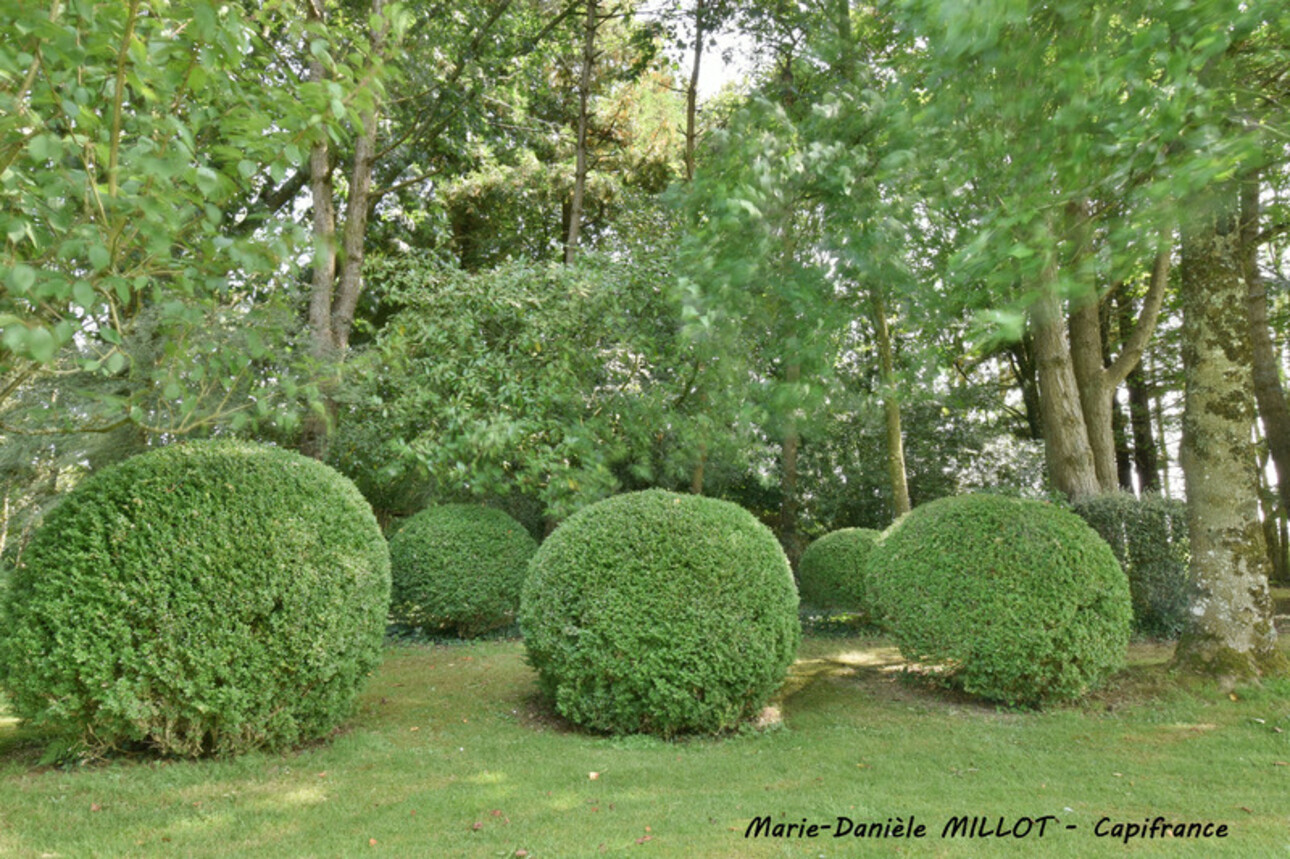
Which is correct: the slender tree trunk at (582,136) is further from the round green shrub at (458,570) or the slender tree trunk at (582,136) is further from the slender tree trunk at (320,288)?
the round green shrub at (458,570)

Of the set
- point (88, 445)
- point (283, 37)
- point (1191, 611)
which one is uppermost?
point (283, 37)

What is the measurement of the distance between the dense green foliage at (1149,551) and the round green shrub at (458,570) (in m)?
6.93

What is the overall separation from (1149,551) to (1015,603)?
4444 millimetres

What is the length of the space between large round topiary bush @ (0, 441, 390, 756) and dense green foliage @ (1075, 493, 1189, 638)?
27.1ft

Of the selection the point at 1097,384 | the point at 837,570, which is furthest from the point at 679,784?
the point at 1097,384

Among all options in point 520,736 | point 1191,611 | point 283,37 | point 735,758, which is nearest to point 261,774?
point 520,736

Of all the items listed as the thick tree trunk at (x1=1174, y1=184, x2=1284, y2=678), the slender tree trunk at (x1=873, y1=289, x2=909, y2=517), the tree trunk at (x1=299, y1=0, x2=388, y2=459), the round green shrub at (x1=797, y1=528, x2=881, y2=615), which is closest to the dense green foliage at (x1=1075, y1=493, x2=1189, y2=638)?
the slender tree trunk at (x1=873, y1=289, x2=909, y2=517)

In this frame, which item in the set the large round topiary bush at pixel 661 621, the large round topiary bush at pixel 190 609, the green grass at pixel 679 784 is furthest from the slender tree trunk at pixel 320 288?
the large round topiary bush at pixel 661 621

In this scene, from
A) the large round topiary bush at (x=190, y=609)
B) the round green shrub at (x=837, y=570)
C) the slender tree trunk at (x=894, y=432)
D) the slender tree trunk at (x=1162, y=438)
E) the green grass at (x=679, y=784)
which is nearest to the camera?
the green grass at (x=679, y=784)

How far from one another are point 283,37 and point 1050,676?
11218 mm

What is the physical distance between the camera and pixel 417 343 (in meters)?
9.03

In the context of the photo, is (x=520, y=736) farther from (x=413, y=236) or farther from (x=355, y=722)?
(x=413, y=236)

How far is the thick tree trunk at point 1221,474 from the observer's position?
6.15 metres

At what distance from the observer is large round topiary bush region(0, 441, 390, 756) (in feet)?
14.0
